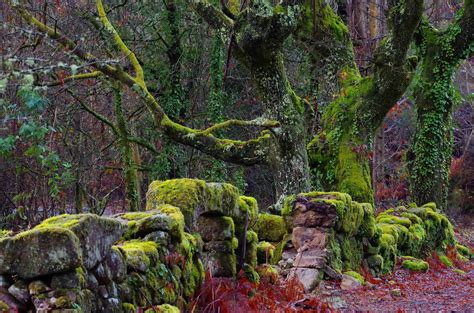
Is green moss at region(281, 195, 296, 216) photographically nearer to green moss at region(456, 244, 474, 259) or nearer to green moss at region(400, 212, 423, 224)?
green moss at region(400, 212, 423, 224)

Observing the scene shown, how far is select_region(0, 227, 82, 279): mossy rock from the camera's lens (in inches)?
118

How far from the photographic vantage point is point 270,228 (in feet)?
30.7

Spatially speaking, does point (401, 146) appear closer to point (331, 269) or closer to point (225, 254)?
point (331, 269)

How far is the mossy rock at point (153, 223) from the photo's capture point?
4.74 metres

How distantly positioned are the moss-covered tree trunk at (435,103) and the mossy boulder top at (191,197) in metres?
10.8

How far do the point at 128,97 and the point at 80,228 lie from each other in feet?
44.4

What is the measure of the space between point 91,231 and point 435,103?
1396 centimetres

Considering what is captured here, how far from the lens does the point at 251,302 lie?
5.69m

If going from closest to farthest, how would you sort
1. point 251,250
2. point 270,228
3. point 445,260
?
point 251,250, point 270,228, point 445,260

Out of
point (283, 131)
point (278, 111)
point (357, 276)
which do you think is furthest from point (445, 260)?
point (357, 276)

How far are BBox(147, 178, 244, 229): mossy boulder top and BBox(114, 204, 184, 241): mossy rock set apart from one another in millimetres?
573

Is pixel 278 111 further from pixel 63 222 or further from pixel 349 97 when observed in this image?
pixel 63 222

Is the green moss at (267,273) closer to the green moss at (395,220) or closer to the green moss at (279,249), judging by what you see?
the green moss at (279,249)

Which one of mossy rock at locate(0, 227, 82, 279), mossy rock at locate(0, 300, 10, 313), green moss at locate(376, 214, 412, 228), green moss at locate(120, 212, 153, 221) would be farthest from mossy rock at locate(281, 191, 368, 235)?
mossy rock at locate(0, 300, 10, 313)
